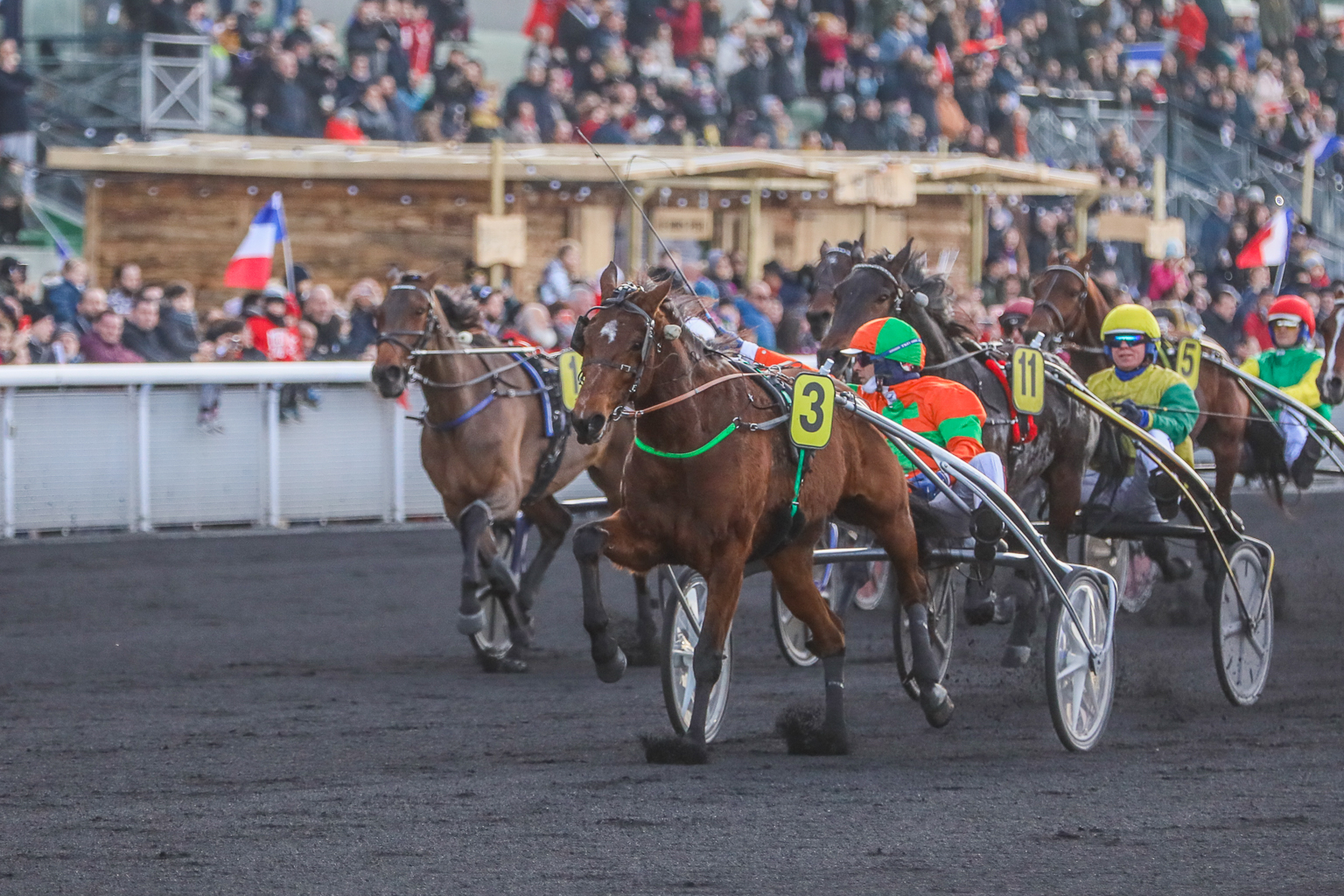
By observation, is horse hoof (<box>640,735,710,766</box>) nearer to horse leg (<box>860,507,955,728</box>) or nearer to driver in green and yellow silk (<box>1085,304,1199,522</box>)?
horse leg (<box>860,507,955,728</box>)

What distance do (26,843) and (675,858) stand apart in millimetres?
1692

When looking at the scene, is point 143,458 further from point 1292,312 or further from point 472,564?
point 1292,312

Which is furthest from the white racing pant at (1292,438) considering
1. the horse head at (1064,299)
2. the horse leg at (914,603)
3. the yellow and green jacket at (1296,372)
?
the horse leg at (914,603)

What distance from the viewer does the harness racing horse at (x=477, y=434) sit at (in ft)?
28.0

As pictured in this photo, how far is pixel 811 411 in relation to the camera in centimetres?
634

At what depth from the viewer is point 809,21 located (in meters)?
20.4

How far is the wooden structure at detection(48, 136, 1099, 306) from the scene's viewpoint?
15062 millimetres

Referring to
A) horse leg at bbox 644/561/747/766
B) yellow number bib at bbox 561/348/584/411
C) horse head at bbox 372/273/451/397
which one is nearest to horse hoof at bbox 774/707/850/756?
horse leg at bbox 644/561/747/766

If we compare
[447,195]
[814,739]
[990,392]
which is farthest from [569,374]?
[447,195]

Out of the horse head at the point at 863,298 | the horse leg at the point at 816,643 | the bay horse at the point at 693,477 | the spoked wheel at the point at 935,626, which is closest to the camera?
the bay horse at the point at 693,477

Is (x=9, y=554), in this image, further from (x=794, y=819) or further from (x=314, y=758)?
(x=794, y=819)

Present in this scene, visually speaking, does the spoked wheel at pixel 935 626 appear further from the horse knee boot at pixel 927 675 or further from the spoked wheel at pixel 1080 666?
the spoked wheel at pixel 1080 666

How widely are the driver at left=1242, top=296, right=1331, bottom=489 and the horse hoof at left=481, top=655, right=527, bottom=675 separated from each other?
178 inches

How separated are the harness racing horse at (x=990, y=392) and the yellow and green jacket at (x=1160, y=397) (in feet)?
1.10
